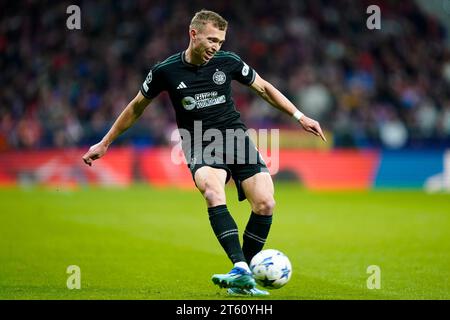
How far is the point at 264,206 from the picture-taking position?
7.78 meters

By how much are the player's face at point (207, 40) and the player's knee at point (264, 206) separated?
4.53ft

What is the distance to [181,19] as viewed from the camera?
2627 centimetres

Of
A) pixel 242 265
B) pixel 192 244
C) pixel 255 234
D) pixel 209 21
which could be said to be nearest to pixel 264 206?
pixel 255 234

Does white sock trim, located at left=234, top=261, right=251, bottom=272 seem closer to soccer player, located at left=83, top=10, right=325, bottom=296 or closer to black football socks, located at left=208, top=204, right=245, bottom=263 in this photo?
black football socks, located at left=208, top=204, right=245, bottom=263

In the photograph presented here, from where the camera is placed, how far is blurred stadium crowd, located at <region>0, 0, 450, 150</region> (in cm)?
2275

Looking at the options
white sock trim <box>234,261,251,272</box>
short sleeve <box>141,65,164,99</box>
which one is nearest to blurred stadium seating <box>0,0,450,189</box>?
short sleeve <box>141,65,164,99</box>

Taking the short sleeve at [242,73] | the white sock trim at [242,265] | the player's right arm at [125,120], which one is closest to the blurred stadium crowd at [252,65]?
the player's right arm at [125,120]

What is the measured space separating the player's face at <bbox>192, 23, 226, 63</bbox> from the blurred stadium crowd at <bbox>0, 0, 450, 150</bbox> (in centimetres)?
1472

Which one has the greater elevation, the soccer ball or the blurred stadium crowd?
the blurred stadium crowd

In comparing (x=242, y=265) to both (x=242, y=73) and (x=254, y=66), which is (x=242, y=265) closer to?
(x=242, y=73)

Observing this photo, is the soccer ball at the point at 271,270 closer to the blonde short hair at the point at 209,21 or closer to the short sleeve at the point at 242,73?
the short sleeve at the point at 242,73

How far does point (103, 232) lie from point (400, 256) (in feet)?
16.0

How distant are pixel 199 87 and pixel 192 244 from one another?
455cm

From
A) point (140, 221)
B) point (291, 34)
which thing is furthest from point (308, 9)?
point (140, 221)
